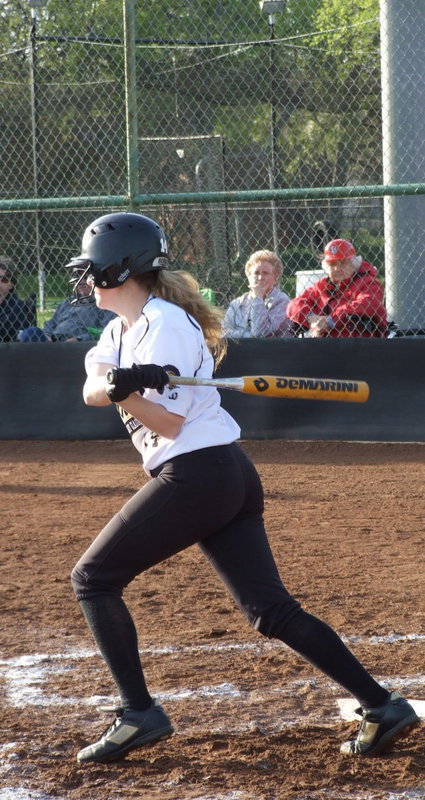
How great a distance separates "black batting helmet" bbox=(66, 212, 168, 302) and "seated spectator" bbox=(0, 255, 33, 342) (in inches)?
232

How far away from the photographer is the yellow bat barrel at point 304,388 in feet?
10.2

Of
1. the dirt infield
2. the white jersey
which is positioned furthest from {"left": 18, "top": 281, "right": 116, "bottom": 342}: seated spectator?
the white jersey

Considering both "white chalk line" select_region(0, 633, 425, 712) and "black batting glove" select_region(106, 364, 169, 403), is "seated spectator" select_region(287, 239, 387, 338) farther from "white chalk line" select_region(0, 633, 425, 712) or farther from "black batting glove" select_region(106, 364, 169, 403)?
"black batting glove" select_region(106, 364, 169, 403)

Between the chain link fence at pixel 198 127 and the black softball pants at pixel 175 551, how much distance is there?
27.1ft

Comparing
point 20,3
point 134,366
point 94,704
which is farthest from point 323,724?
point 20,3

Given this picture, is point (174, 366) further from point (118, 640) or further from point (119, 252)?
point (118, 640)

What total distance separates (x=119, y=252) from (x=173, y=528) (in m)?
0.86

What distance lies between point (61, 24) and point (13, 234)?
13.6 feet

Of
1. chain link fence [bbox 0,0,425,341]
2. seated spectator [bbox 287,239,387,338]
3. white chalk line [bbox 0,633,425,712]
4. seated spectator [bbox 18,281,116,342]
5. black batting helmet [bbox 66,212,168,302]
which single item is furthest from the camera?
chain link fence [bbox 0,0,425,341]

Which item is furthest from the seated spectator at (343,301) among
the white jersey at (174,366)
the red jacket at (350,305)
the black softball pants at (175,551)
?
the black softball pants at (175,551)

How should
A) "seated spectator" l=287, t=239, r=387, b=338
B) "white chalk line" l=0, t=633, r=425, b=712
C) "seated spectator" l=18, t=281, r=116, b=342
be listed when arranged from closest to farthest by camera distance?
"white chalk line" l=0, t=633, r=425, b=712
"seated spectator" l=287, t=239, r=387, b=338
"seated spectator" l=18, t=281, r=116, b=342

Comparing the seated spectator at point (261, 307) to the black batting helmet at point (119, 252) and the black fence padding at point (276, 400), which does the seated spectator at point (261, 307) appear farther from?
the black batting helmet at point (119, 252)

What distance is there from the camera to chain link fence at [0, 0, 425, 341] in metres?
13.7

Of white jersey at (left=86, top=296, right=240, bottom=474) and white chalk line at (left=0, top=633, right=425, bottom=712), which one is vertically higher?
white jersey at (left=86, top=296, right=240, bottom=474)
